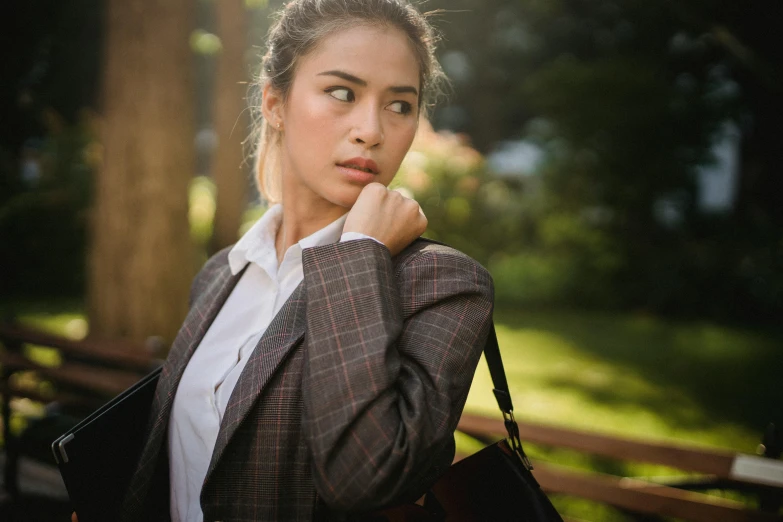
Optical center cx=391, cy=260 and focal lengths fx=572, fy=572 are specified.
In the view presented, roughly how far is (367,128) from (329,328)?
0.60 m

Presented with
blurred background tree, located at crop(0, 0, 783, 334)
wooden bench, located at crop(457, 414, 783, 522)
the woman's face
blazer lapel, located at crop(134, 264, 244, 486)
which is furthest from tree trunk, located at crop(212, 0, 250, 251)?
the woman's face

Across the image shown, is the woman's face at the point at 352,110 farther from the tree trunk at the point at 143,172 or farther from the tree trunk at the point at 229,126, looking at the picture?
the tree trunk at the point at 229,126

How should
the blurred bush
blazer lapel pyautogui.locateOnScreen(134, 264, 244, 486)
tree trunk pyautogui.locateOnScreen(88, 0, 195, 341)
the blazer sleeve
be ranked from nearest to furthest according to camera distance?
the blazer sleeve < blazer lapel pyautogui.locateOnScreen(134, 264, 244, 486) < tree trunk pyautogui.locateOnScreen(88, 0, 195, 341) < the blurred bush

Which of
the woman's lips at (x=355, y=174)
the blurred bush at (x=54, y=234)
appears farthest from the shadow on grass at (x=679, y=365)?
the blurred bush at (x=54, y=234)

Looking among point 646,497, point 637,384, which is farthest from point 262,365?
point 637,384

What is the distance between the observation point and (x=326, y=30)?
5.50 ft

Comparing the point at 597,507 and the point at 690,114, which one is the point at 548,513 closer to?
the point at 597,507

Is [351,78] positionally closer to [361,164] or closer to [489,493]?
[361,164]

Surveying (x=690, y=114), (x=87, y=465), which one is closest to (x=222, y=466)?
(x=87, y=465)

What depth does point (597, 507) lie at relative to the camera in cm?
406

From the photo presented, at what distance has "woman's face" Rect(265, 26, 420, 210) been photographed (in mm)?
1624

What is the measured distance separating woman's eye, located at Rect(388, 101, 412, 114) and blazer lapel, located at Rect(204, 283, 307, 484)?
1.98 feet

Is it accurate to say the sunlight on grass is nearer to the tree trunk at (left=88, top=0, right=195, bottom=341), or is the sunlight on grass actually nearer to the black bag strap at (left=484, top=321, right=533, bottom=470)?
the tree trunk at (left=88, top=0, right=195, bottom=341)

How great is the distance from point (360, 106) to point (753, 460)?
2.31 m
